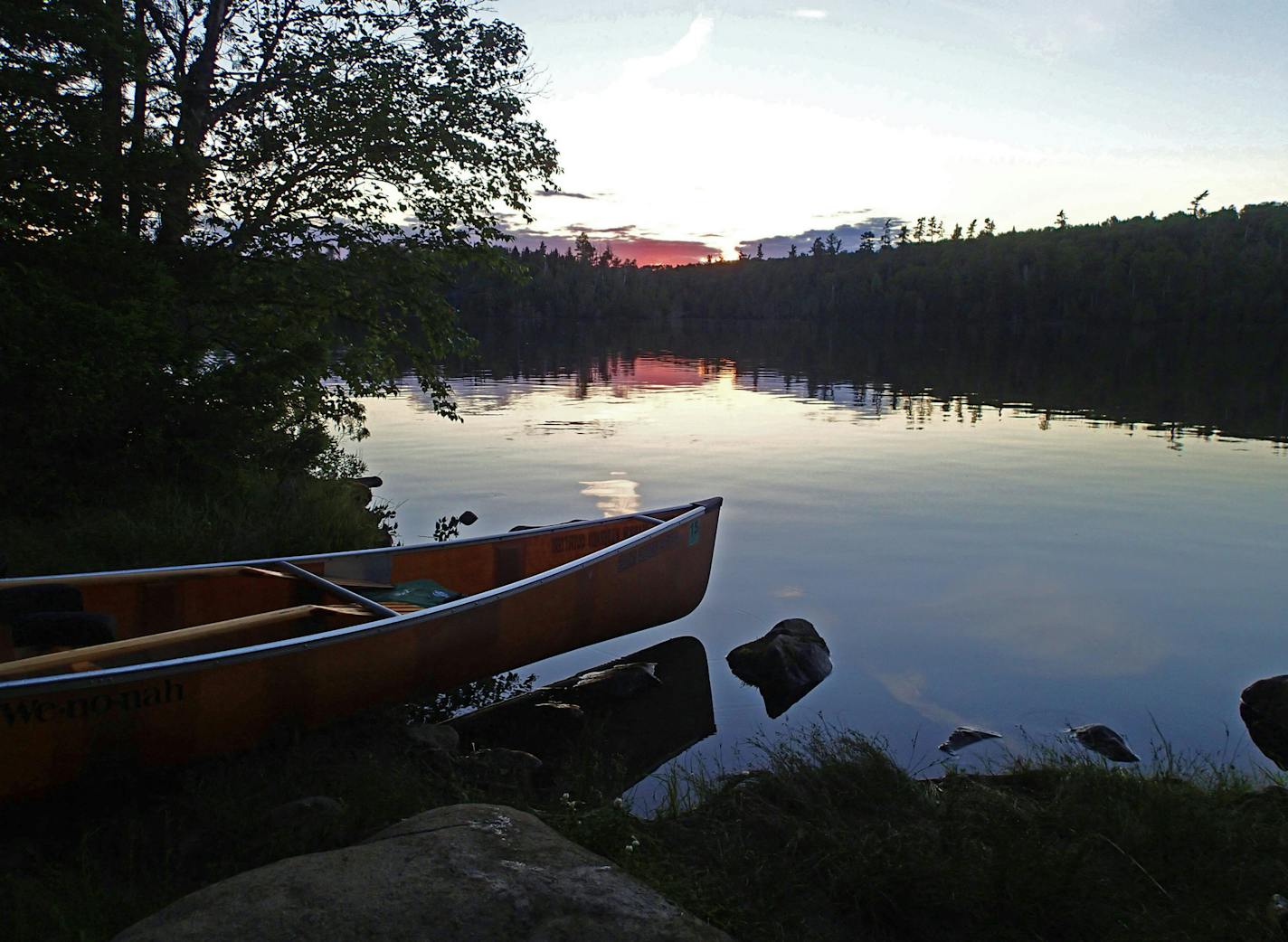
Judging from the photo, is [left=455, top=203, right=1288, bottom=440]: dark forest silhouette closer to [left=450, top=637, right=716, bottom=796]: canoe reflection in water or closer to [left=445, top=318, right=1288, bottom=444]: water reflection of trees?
[left=445, top=318, right=1288, bottom=444]: water reflection of trees

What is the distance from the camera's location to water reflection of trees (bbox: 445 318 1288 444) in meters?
27.5

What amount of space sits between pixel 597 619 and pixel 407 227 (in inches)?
257

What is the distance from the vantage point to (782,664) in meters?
7.85

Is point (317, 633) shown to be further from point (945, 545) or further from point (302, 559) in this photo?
point (945, 545)

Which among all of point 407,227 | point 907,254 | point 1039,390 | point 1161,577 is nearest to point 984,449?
point 1161,577

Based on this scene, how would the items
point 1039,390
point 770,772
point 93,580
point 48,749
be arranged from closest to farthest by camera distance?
1. point 48,749
2. point 770,772
3. point 93,580
4. point 1039,390

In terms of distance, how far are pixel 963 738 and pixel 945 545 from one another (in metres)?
5.97

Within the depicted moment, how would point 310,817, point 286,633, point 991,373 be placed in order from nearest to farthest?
point 310,817, point 286,633, point 991,373

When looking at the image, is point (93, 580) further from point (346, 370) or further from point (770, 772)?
point (346, 370)

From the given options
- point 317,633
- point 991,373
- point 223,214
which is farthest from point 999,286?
point 317,633

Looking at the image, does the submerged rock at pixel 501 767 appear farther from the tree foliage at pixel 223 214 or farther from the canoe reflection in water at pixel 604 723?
the tree foliage at pixel 223 214

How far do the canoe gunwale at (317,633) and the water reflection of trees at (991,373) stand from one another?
1878 cm

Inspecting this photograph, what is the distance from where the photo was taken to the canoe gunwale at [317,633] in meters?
4.14

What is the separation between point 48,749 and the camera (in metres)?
4.16
